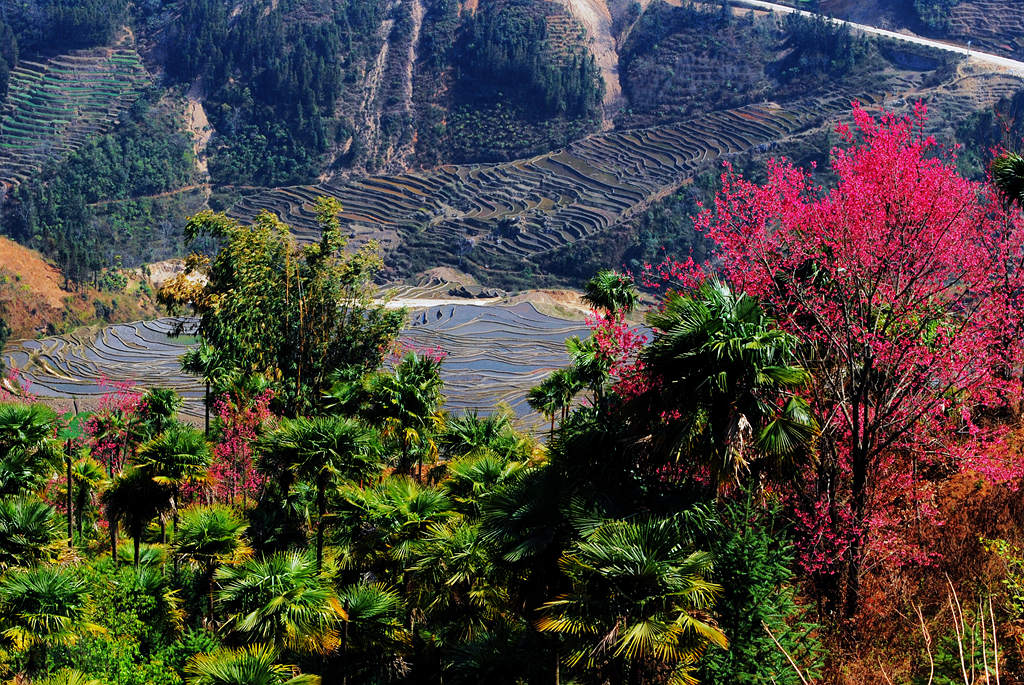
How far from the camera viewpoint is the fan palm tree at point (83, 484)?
26.7 metres

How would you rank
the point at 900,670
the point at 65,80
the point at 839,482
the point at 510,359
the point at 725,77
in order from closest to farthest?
the point at 900,670 < the point at 839,482 < the point at 510,359 < the point at 725,77 < the point at 65,80

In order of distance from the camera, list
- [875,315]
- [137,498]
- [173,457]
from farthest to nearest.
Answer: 1. [137,498]
2. [173,457]
3. [875,315]

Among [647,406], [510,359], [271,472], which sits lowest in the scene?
[510,359]

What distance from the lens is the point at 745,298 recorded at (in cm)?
1178

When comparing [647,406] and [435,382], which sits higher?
[647,406]

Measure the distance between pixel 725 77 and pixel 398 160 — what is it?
4689cm

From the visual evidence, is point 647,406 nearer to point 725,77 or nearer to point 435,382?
point 435,382

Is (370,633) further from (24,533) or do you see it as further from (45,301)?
(45,301)

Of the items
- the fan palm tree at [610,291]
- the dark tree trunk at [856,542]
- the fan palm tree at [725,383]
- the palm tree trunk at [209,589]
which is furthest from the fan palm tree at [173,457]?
the dark tree trunk at [856,542]

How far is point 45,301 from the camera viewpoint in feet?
265

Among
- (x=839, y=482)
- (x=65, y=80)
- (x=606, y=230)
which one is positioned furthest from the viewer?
(x=65, y=80)

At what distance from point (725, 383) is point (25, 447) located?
1776 centimetres

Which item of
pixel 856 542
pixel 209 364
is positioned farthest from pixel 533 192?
pixel 856 542

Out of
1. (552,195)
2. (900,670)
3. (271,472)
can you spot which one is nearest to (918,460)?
(900,670)
